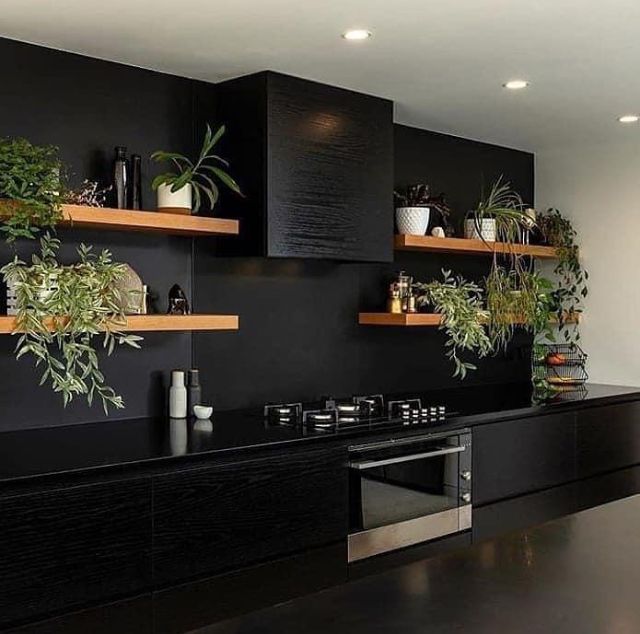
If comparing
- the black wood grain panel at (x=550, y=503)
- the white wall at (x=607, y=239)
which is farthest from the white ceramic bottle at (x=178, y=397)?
the white wall at (x=607, y=239)

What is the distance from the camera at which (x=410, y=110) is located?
4.46 meters

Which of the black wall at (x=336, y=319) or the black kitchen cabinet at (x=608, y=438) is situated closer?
the black wall at (x=336, y=319)

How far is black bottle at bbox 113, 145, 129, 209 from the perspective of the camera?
11.5 ft

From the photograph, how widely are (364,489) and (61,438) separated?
1.16 meters

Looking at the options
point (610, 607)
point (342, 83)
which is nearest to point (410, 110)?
point (342, 83)

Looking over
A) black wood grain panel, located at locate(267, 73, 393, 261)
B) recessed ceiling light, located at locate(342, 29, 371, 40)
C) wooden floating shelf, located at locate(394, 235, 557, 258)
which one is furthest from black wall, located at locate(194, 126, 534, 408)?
recessed ceiling light, located at locate(342, 29, 371, 40)

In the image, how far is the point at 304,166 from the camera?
3852mm

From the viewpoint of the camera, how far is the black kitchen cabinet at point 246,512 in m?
2.94

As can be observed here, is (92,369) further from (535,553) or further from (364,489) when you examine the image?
(535,553)

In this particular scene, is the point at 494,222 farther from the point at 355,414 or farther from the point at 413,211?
the point at 355,414

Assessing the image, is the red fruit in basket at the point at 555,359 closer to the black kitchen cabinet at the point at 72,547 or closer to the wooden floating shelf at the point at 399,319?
the wooden floating shelf at the point at 399,319

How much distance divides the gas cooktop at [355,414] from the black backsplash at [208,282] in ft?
0.98

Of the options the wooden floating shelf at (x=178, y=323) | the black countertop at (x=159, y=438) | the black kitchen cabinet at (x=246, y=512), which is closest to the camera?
the black countertop at (x=159, y=438)

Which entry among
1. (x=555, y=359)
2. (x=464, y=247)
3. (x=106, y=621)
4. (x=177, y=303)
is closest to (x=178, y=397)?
(x=177, y=303)
